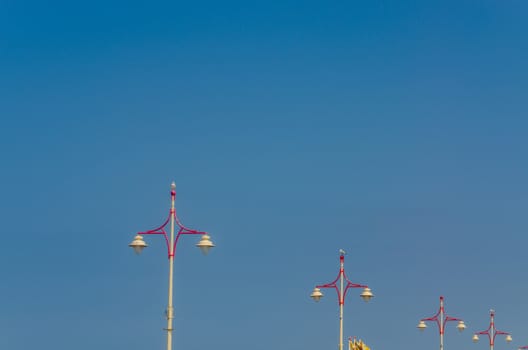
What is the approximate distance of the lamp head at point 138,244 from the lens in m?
36.8

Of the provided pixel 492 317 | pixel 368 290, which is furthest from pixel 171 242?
pixel 492 317

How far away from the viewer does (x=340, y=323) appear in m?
55.0

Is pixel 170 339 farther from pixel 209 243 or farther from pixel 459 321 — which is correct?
pixel 459 321

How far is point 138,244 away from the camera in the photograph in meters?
36.8

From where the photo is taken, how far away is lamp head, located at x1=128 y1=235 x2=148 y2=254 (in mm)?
36812

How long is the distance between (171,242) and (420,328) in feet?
126

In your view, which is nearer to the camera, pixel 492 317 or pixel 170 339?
pixel 170 339

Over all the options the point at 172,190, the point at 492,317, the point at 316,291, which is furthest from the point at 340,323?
the point at 492,317

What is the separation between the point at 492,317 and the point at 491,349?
2.32 metres

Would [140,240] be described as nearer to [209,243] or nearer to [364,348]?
[209,243]

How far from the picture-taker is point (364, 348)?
58406 millimetres

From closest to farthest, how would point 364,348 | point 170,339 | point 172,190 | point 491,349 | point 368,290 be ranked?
point 170,339 → point 172,190 → point 368,290 → point 364,348 → point 491,349

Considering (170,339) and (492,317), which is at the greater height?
(492,317)

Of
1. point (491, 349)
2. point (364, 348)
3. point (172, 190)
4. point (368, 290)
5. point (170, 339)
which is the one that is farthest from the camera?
point (491, 349)
